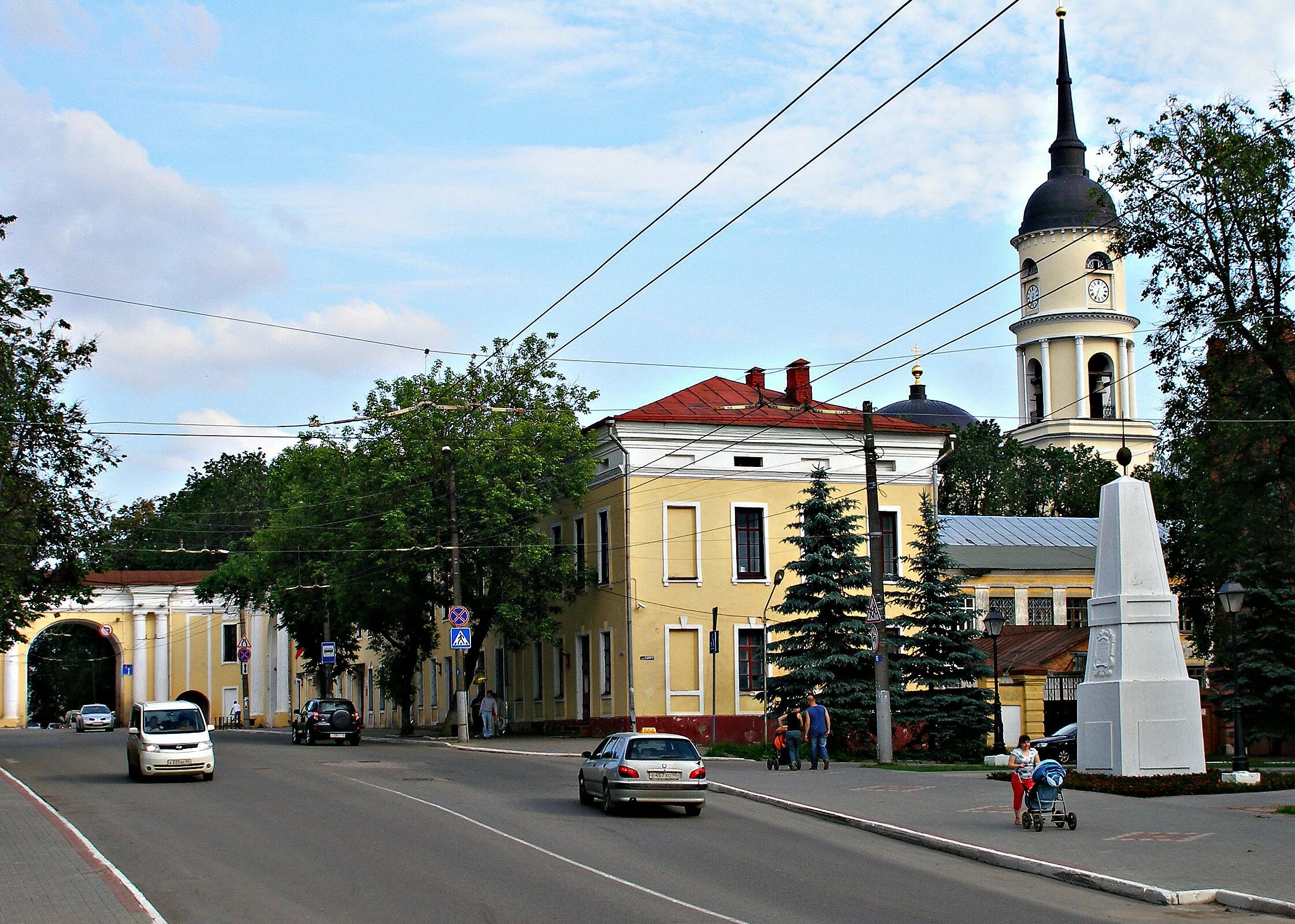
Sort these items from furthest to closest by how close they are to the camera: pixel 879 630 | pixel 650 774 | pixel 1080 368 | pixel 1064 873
Result: 1. pixel 1080 368
2. pixel 879 630
3. pixel 650 774
4. pixel 1064 873

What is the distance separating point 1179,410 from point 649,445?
659 inches

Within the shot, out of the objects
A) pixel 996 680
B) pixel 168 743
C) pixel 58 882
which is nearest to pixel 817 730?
pixel 996 680

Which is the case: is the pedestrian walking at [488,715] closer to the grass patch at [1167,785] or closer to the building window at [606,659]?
the building window at [606,659]

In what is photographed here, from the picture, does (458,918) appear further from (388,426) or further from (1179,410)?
(388,426)

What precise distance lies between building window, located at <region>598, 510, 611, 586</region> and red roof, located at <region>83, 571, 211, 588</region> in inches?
1541

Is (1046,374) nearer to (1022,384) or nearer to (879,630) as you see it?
(1022,384)

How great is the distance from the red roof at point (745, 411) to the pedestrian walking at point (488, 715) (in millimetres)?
10012

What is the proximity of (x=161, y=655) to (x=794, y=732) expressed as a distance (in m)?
60.5

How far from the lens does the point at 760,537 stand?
4719 centimetres

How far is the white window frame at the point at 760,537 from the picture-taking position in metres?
46.6

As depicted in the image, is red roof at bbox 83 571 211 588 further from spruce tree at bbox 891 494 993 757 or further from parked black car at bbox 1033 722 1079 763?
parked black car at bbox 1033 722 1079 763

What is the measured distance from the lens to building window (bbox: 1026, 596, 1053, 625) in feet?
188

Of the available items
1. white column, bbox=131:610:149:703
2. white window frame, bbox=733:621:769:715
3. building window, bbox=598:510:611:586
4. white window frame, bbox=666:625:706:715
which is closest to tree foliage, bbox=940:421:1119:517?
white window frame, bbox=733:621:769:715

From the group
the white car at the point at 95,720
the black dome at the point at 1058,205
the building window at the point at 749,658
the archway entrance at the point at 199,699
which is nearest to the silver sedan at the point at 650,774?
the building window at the point at 749,658
